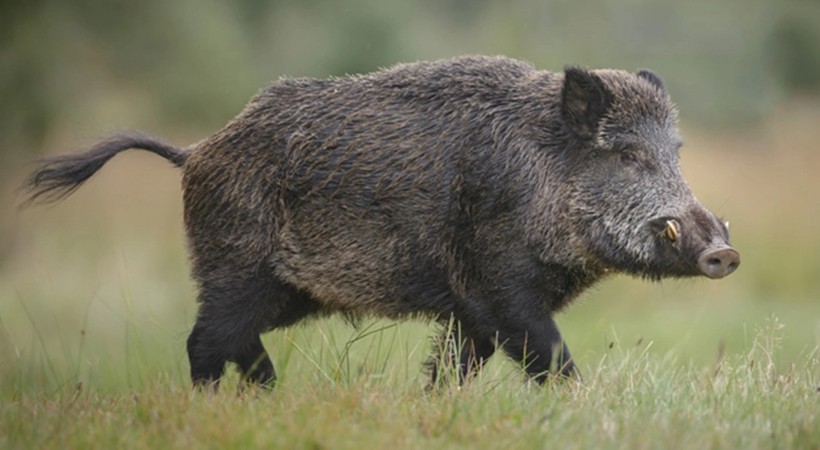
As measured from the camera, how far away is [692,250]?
5.48 m

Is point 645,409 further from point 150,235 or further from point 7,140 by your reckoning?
point 7,140

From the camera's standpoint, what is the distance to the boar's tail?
645cm

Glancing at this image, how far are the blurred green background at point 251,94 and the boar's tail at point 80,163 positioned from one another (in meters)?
0.17

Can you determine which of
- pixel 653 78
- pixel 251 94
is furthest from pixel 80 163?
pixel 251 94

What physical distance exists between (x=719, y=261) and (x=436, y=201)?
1.40m

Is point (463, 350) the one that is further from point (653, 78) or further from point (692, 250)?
point (653, 78)

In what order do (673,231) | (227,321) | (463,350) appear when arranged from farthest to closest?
(463,350)
(227,321)
(673,231)

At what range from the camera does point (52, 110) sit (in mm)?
21203

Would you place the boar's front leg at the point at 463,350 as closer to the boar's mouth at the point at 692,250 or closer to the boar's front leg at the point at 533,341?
the boar's front leg at the point at 533,341

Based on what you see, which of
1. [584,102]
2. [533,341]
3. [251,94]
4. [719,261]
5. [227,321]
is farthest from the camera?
[251,94]

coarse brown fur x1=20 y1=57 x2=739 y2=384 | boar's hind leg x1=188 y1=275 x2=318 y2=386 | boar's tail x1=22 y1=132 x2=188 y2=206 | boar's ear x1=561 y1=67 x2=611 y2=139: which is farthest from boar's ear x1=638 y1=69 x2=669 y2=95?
boar's tail x1=22 y1=132 x2=188 y2=206

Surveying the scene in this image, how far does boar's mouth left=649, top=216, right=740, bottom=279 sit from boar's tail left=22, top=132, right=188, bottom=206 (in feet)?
8.49

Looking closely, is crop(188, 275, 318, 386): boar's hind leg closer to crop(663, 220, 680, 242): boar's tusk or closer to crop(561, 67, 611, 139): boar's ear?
crop(561, 67, 611, 139): boar's ear

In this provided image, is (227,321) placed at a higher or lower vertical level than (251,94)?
lower
